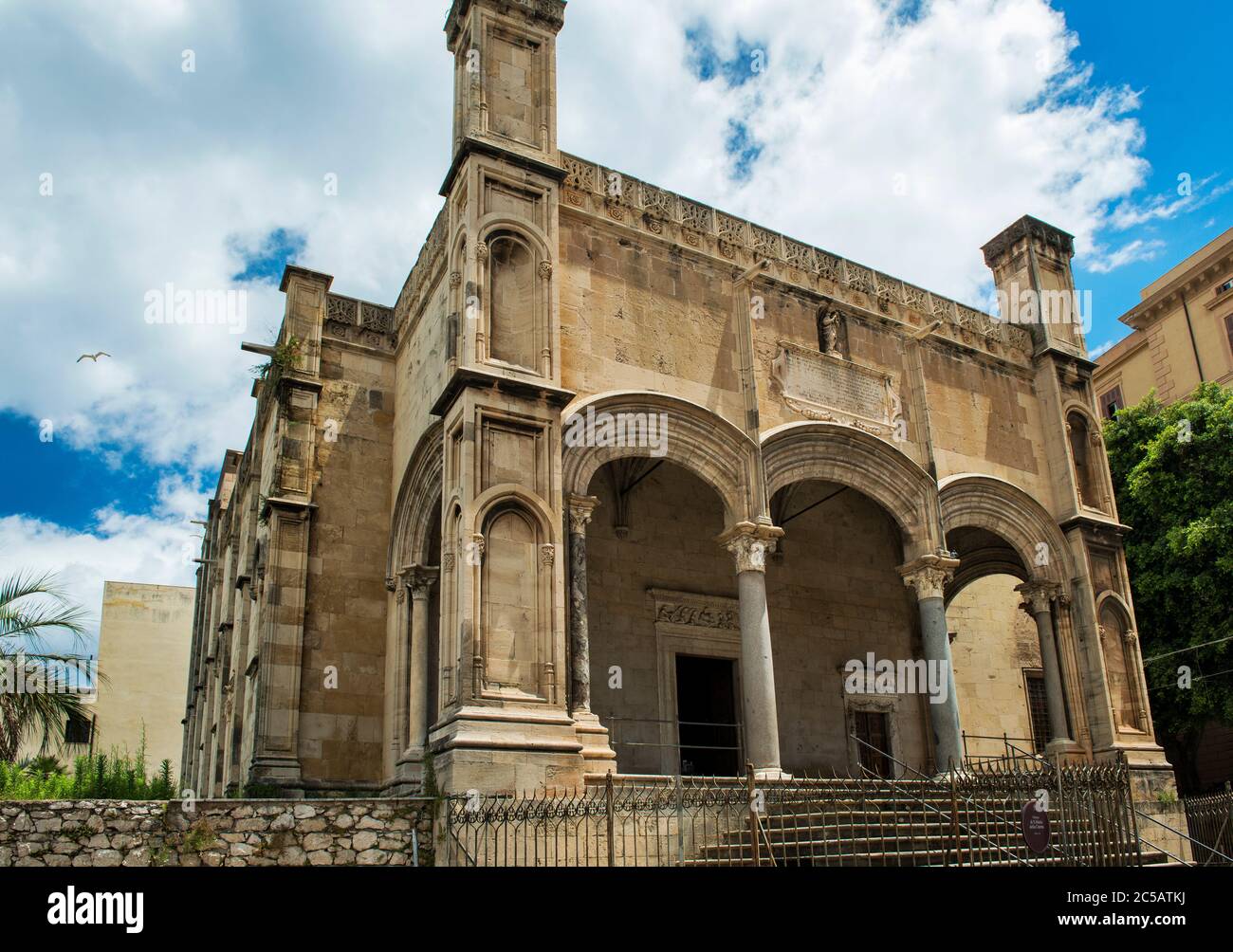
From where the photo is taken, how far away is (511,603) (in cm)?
1227

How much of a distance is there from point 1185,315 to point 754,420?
1931 centimetres

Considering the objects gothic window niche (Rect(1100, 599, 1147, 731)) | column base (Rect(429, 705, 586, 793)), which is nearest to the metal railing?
gothic window niche (Rect(1100, 599, 1147, 731))

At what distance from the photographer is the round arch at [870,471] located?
1567 cm

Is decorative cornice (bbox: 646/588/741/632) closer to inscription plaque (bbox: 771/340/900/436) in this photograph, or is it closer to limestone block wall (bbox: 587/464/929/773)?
limestone block wall (bbox: 587/464/929/773)

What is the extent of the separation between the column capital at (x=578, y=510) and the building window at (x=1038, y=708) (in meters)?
12.4

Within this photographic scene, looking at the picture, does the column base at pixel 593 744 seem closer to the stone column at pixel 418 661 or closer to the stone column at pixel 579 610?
the stone column at pixel 579 610

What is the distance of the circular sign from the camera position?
1006cm

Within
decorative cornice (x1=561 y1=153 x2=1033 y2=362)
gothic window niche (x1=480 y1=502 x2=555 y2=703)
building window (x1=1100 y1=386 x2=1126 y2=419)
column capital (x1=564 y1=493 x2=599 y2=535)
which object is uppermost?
building window (x1=1100 y1=386 x2=1126 y2=419)

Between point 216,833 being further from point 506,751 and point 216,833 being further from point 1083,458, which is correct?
point 1083,458

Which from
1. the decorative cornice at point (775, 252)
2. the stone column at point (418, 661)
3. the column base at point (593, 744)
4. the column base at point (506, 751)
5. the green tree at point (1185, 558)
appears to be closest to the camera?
the column base at point (506, 751)

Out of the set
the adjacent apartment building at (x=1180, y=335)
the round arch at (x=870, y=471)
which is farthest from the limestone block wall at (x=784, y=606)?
the adjacent apartment building at (x=1180, y=335)

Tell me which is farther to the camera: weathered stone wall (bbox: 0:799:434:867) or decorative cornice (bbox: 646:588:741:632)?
decorative cornice (bbox: 646:588:741:632)

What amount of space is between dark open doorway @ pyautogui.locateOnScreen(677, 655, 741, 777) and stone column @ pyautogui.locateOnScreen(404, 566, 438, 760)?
4351mm
